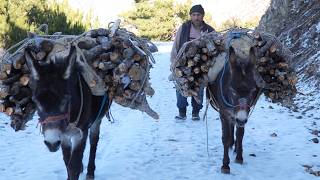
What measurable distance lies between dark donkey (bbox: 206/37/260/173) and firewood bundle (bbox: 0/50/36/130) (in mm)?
2364

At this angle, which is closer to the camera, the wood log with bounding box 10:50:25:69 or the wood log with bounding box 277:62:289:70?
the wood log with bounding box 10:50:25:69

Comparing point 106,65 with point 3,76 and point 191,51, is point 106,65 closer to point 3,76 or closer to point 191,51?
point 3,76

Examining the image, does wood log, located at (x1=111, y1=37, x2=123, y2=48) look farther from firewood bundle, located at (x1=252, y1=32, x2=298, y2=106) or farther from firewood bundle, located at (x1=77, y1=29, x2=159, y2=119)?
firewood bundle, located at (x1=252, y1=32, x2=298, y2=106)

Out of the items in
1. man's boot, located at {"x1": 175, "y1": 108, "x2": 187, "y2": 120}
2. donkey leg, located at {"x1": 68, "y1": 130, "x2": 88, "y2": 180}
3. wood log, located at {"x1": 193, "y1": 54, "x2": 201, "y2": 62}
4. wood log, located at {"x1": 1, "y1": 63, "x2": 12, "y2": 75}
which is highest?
wood log, located at {"x1": 193, "y1": 54, "x2": 201, "y2": 62}

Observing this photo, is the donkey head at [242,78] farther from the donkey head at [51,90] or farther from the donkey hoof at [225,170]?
the donkey head at [51,90]

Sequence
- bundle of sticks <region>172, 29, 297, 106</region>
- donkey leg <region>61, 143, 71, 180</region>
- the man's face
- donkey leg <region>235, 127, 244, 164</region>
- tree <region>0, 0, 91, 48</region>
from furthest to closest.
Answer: tree <region>0, 0, 91, 48</region> → the man's face → donkey leg <region>235, 127, 244, 164</region> → bundle of sticks <region>172, 29, 297, 106</region> → donkey leg <region>61, 143, 71, 180</region>

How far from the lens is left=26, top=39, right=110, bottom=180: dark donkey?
406cm

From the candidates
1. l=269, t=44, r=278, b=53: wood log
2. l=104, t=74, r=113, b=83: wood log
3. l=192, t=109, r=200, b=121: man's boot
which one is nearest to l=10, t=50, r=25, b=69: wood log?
l=104, t=74, r=113, b=83: wood log

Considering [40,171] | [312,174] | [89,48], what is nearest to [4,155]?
[40,171]

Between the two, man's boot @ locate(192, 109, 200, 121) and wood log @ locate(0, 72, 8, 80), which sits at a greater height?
wood log @ locate(0, 72, 8, 80)

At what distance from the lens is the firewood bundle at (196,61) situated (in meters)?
5.81

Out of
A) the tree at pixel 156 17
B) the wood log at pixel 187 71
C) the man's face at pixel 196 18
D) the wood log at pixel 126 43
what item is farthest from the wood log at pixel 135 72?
the tree at pixel 156 17

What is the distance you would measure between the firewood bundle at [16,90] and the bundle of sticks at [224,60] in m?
2.13

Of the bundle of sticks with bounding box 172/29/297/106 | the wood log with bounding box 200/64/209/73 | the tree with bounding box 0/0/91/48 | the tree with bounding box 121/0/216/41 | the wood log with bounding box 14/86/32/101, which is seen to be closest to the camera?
the wood log with bounding box 14/86/32/101
